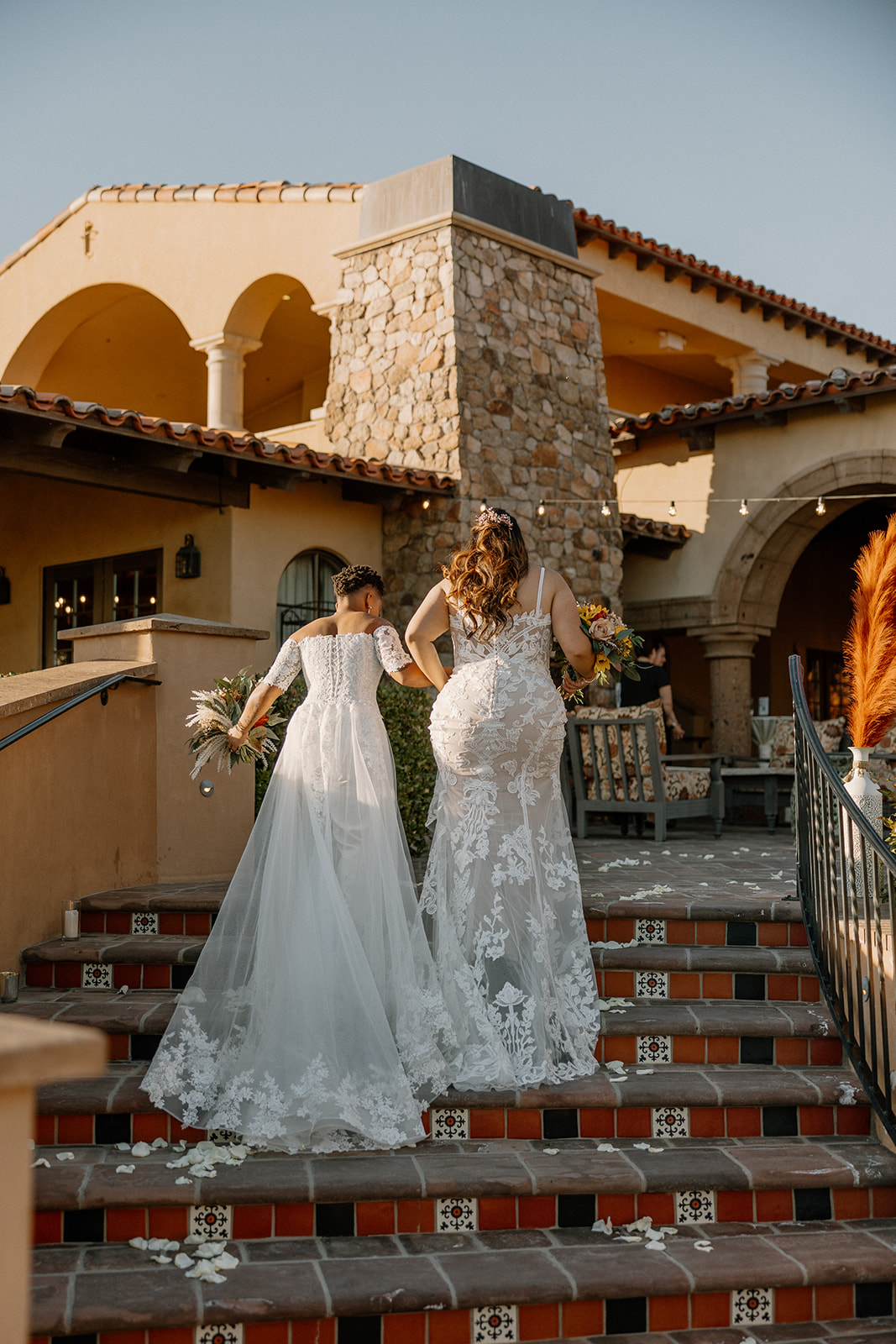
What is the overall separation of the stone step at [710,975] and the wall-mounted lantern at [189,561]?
6.47 m

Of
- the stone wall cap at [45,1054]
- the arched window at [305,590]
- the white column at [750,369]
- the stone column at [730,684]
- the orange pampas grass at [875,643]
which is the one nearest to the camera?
the stone wall cap at [45,1054]

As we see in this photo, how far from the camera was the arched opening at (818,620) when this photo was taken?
16.1m

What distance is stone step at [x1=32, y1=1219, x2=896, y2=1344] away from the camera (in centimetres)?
300

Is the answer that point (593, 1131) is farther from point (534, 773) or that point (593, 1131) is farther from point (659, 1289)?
point (534, 773)

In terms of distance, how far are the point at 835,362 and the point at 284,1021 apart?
1464cm

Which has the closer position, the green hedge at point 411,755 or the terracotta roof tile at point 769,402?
the green hedge at point 411,755

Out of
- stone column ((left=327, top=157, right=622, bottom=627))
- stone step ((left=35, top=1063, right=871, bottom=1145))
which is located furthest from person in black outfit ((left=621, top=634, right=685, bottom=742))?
stone step ((left=35, top=1063, right=871, bottom=1145))

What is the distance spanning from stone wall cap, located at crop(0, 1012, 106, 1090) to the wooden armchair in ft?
22.3

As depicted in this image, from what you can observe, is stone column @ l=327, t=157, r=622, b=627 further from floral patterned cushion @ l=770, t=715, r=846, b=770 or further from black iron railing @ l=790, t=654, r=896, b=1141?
black iron railing @ l=790, t=654, r=896, b=1141

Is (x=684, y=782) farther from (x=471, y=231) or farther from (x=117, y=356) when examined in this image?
(x=117, y=356)

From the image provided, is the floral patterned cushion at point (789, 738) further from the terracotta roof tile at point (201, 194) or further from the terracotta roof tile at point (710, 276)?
the terracotta roof tile at point (201, 194)

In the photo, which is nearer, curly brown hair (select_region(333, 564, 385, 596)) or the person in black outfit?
curly brown hair (select_region(333, 564, 385, 596))

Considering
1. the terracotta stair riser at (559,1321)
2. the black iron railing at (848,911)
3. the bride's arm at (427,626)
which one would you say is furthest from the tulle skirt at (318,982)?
the black iron railing at (848,911)

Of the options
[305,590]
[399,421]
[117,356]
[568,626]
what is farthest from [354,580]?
[117,356]
